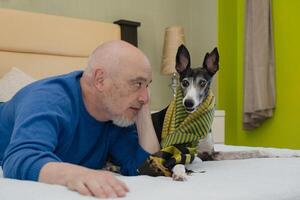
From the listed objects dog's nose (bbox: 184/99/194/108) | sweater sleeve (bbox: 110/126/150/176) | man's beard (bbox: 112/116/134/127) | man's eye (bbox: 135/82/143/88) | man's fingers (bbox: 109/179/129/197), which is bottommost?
sweater sleeve (bbox: 110/126/150/176)

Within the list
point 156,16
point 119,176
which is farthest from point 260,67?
point 119,176

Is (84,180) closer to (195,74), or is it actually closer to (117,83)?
(117,83)

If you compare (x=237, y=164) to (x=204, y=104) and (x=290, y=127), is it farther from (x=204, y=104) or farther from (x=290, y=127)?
(x=290, y=127)

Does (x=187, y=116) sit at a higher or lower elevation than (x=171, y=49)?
lower

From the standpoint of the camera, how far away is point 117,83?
1399 mm

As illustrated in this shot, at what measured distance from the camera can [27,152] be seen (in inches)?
43.6

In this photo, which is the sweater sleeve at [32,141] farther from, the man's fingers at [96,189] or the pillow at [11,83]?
the pillow at [11,83]

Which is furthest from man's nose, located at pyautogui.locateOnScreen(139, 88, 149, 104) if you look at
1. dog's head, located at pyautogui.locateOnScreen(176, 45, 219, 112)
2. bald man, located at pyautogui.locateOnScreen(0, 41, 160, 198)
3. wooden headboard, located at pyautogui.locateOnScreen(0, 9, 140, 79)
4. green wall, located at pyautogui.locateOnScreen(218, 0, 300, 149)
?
green wall, located at pyautogui.locateOnScreen(218, 0, 300, 149)

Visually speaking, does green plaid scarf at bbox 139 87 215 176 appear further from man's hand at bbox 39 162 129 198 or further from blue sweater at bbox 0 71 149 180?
man's hand at bbox 39 162 129 198

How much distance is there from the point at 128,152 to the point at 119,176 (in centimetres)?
24

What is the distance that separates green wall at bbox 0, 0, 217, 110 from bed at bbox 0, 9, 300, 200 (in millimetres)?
210

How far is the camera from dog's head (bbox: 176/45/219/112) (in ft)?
6.20

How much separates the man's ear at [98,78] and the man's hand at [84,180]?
42 centimetres

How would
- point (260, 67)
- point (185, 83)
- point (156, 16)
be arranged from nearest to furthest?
1. point (185, 83)
2. point (260, 67)
3. point (156, 16)
